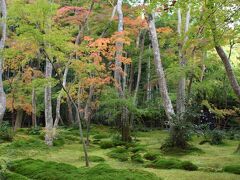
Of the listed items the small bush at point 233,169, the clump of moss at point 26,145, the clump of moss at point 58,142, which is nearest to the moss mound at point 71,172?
the small bush at point 233,169

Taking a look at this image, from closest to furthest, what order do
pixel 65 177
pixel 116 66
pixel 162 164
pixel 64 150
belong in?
pixel 65 177 < pixel 162 164 < pixel 64 150 < pixel 116 66

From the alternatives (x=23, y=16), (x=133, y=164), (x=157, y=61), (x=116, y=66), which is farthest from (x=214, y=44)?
(x=116, y=66)

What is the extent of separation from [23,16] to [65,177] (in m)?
4.79

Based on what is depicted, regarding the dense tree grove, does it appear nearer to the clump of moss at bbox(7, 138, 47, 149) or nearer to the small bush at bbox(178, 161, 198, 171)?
the clump of moss at bbox(7, 138, 47, 149)

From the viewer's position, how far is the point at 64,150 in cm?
1365

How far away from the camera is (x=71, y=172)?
25.1 ft

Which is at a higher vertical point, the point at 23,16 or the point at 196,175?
the point at 23,16

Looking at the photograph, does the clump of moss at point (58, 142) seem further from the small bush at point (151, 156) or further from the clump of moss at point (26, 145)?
the small bush at point (151, 156)

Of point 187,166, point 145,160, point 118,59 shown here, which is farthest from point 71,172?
point 118,59

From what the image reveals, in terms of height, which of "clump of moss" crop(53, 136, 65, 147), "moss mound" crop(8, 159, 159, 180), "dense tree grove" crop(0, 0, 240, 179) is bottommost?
"clump of moss" crop(53, 136, 65, 147)

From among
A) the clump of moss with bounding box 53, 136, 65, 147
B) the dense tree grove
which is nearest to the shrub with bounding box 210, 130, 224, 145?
the dense tree grove

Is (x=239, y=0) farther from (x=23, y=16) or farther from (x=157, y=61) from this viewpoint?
(x=157, y=61)

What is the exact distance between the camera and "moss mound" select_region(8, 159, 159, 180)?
7.10 metres

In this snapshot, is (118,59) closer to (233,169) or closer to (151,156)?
(151,156)
